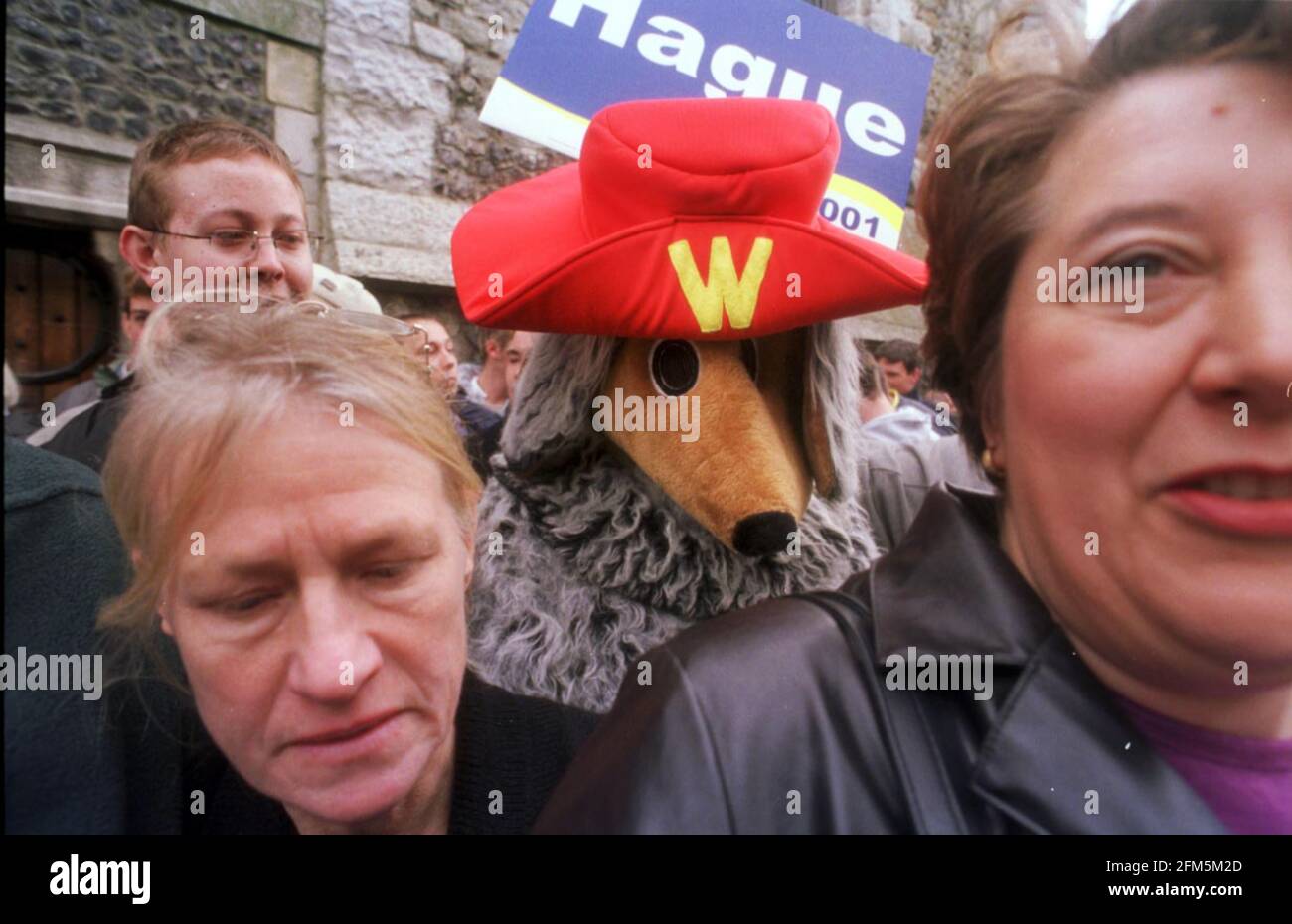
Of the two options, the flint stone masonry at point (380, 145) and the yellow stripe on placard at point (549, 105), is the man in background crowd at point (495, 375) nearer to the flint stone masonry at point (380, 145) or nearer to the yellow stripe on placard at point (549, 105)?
the flint stone masonry at point (380, 145)

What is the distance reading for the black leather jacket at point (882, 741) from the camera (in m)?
0.96

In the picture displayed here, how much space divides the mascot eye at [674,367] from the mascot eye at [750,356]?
83 millimetres

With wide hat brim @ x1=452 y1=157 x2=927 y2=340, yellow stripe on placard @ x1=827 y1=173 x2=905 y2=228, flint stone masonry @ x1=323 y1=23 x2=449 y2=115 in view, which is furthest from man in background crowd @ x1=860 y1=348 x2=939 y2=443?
flint stone masonry @ x1=323 y1=23 x2=449 y2=115

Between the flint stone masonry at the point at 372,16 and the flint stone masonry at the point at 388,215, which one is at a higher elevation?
the flint stone masonry at the point at 372,16

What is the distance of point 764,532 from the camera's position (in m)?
1.16

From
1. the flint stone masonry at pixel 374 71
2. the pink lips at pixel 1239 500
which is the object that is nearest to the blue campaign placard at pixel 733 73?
the flint stone masonry at pixel 374 71

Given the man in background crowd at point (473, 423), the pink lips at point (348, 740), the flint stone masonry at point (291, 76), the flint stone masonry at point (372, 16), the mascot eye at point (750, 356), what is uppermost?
Result: the flint stone masonry at point (372, 16)

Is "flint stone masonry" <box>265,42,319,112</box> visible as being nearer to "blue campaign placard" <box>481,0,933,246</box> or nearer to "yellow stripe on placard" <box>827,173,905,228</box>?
"blue campaign placard" <box>481,0,933,246</box>

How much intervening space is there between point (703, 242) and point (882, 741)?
679 mm

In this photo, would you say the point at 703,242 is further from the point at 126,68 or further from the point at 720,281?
the point at 126,68

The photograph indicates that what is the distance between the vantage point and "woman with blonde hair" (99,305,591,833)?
3.36 feet
